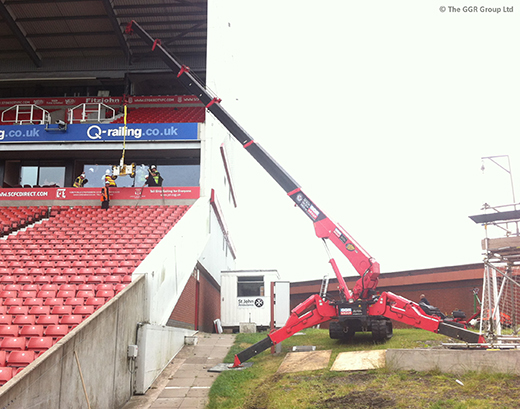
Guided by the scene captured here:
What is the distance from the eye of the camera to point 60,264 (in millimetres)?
13797

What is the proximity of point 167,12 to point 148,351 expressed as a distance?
817 inches

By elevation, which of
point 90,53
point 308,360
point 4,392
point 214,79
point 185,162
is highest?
point 90,53

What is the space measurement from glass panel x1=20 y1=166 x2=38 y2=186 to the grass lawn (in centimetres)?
1657

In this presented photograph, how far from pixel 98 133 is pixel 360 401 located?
17.4 metres

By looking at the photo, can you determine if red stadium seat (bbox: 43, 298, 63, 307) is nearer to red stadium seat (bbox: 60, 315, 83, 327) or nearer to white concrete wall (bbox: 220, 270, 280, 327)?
red stadium seat (bbox: 60, 315, 83, 327)

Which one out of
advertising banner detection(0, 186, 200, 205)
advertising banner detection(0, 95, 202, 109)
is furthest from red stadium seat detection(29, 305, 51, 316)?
advertising banner detection(0, 95, 202, 109)

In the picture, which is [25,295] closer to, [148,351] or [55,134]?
[148,351]

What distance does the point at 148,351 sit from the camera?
34.7 ft

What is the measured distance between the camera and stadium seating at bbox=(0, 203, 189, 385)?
9492mm

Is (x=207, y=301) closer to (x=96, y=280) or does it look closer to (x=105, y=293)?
(x=96, y=280)

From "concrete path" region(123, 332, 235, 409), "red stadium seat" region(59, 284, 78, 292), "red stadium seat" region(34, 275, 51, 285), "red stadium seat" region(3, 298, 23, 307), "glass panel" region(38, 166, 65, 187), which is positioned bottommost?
"concrete path" region(123, 332, 235, 409)

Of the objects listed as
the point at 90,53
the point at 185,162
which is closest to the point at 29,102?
the point at 90,53

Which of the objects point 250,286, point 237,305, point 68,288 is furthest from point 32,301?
point 250,286

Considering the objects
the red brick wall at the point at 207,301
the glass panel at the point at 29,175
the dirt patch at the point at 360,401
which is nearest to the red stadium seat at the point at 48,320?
the dirt patch at the point at 360,401
